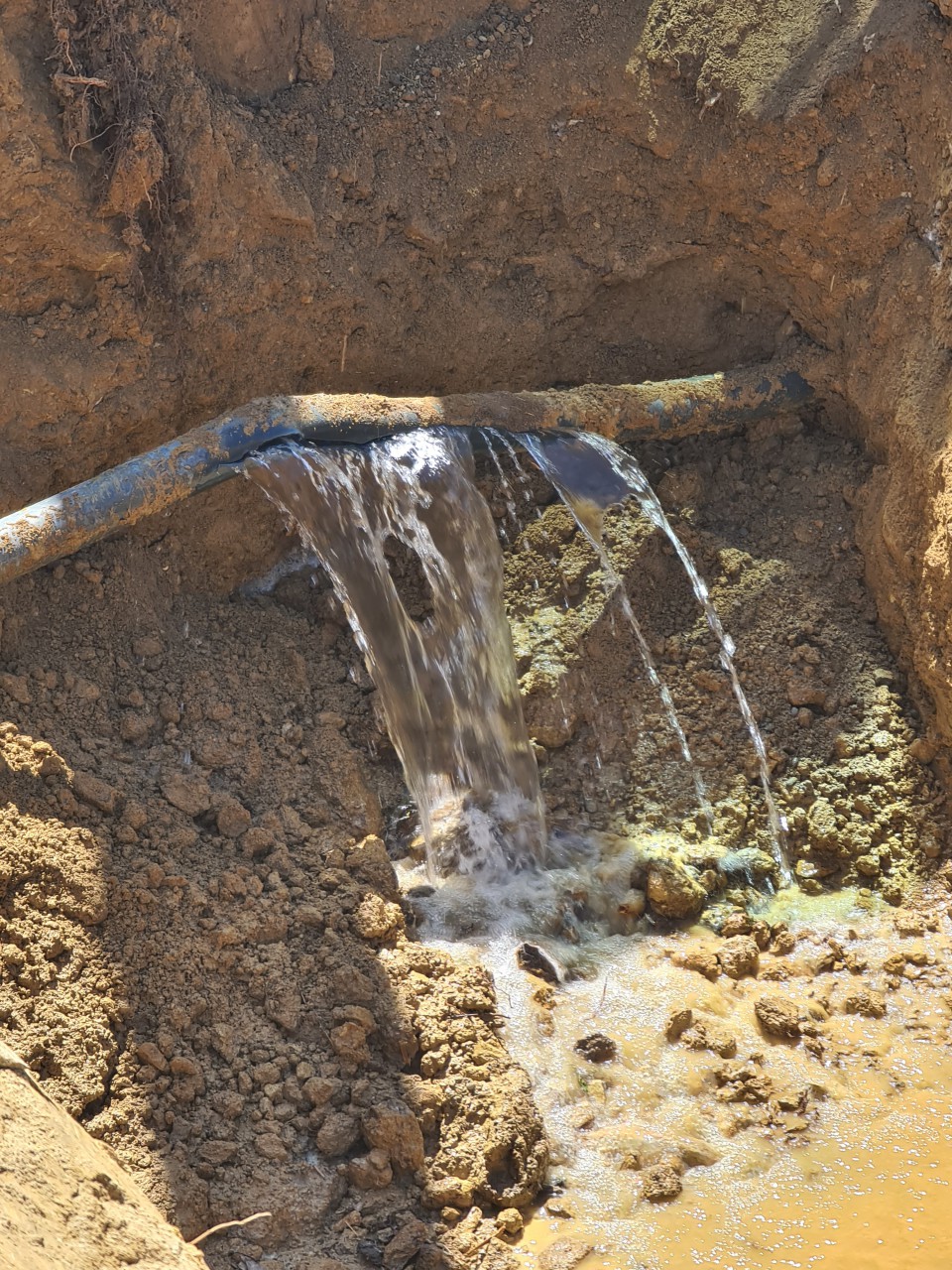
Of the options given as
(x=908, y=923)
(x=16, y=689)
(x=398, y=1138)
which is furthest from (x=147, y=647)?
(x=908, y=923)

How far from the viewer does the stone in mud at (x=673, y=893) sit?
14.1ft

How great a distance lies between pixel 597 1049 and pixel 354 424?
2236 millimetres

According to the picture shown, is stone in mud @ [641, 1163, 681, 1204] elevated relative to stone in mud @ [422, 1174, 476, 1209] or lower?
lower

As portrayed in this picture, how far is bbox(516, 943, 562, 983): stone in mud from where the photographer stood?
401cm

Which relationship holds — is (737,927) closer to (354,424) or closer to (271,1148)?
(271,1148)

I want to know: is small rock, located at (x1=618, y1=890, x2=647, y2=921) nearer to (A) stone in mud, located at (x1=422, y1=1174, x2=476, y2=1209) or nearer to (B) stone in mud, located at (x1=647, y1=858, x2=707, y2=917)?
(B) stone in mud, located at (x1=647, y1=858, x2=707, y2=917)

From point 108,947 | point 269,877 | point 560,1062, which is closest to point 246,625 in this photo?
point 269,877

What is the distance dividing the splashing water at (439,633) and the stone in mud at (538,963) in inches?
19.2

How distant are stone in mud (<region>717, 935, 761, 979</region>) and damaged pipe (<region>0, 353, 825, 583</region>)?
1.95 meters

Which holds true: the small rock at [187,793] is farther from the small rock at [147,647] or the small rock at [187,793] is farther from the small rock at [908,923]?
the small rock at [908,923]

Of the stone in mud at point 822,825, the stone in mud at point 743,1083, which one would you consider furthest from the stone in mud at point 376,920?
the stone in mud at point 822,825

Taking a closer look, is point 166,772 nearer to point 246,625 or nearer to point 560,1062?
point 246,625

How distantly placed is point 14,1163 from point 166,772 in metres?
1.71

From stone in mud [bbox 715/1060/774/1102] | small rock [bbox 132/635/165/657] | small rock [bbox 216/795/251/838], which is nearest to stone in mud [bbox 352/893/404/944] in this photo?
small rock [bbox 216/795/251/838]
